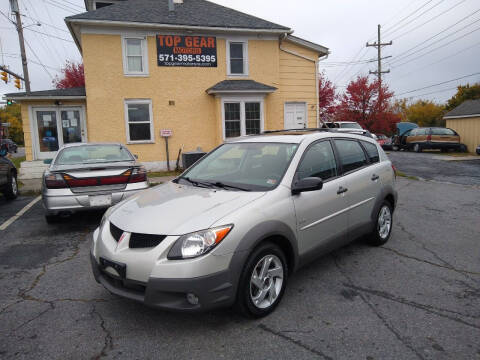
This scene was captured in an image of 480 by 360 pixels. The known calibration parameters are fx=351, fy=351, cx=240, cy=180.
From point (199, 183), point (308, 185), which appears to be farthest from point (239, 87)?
point (308, 185)

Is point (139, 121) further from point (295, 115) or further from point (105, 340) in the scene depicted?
point (105, 340)

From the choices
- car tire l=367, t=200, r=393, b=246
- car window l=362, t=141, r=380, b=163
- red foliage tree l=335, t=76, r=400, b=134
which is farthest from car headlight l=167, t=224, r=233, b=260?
red foliage tree l=335, t=76, r=400, b=134

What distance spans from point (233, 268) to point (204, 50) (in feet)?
43.2

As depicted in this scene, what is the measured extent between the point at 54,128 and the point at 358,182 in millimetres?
13474

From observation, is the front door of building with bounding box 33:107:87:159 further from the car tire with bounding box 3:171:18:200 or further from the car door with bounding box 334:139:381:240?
the car door with bounding box 334:139:381:240

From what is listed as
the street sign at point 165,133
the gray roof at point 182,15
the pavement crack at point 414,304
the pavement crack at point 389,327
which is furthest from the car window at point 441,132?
the pavement crack at point 414,304

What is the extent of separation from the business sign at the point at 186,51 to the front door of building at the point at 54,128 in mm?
4145

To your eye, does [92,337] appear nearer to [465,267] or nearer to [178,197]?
[178,197]

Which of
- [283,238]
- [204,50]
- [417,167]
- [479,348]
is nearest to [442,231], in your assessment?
[479,348]

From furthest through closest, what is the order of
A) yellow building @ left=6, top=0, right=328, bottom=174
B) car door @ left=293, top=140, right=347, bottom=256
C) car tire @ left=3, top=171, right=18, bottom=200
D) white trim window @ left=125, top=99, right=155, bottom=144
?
white trim window @ left=125, top=99, right=155, bottom=144
yellow building @ left=6, top=0, right=328, bottom=174
car tire @ left=3, top=171, right=18, bottom=200
car door @ left=293, top=140, right=347, bottom=256

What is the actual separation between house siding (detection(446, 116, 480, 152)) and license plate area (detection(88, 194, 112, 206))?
2582 centimetres

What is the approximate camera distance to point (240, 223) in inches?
113

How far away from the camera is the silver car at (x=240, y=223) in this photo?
2695 mm

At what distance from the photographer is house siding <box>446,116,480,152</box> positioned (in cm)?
2407
